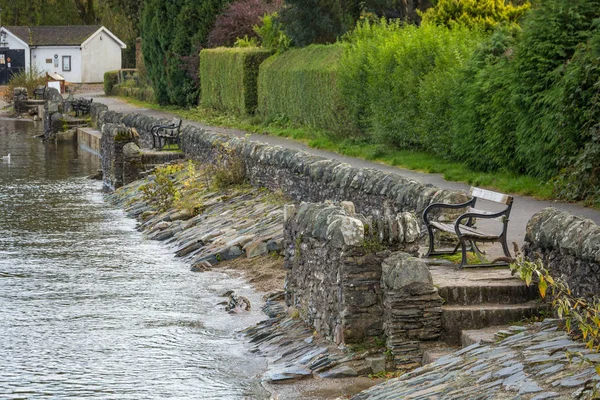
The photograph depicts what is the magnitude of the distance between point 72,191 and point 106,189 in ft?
3.16

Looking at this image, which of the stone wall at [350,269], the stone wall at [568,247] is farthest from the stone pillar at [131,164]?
the stone wall at [568,247]

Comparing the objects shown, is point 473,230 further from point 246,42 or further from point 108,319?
point 246,42

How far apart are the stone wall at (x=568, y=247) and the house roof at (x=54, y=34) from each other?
3265 inches

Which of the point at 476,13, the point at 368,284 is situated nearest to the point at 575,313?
the point at 368,284

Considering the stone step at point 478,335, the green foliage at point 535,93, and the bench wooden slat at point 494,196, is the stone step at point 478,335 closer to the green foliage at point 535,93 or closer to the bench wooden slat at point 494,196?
the bench wooden slat at point 494,196

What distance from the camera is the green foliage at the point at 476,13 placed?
26.5 metres

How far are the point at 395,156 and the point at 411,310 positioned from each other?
13575 mm

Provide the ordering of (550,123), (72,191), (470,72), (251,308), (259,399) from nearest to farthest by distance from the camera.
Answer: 1. (259,399)
2. (251,308)
3. (550,123)
4. (470,72)
5. (72,191)

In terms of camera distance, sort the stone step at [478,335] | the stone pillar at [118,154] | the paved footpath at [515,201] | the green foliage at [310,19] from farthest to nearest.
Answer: the green foliage at [310,19]
the stone pillar at [118,154]
the paved footpath at [515,201]
the stone step at [478,335]

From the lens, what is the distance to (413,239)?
1154 cm

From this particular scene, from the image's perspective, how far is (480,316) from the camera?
34.8 feet

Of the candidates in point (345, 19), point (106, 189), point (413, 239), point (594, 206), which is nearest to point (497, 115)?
point (594, 206)

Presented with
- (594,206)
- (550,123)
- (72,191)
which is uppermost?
(550,123)

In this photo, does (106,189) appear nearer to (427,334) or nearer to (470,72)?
(470,72)
